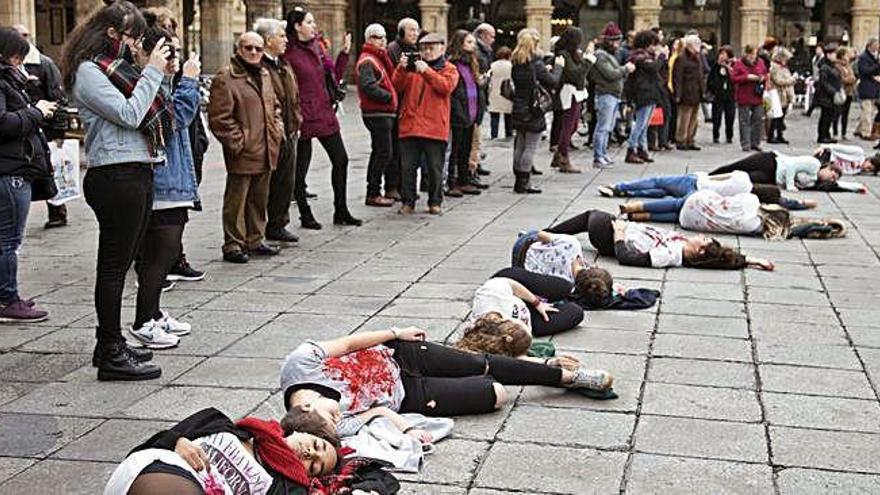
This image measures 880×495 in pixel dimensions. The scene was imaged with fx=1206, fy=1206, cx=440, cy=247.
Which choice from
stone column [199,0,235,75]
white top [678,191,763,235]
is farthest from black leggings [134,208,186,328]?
stone column [199,0,235,75]

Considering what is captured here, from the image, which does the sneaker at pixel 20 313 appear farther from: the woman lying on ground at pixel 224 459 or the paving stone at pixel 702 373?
the paving stone at pixel 702 373

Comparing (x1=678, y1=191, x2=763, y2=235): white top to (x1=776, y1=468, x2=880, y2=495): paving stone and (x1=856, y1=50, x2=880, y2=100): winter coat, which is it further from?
(x1=856, y1=50, x2=880, y2=100): winter coat

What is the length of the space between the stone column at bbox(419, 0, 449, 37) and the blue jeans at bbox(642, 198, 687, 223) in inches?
1046

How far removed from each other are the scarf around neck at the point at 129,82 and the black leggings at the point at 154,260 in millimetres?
678

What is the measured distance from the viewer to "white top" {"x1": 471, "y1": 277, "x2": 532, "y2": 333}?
602 cm

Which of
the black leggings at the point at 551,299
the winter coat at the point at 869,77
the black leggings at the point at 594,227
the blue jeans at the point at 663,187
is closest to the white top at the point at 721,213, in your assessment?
the blue jeans at the point at 663,187

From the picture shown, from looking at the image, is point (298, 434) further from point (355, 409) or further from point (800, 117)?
point (800, 117)

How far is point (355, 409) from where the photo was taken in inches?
187

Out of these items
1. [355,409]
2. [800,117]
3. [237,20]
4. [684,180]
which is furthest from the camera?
[237,20]

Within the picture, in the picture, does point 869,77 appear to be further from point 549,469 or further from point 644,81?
point 549,469

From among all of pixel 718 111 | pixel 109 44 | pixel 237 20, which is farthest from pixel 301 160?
pixel 237 20

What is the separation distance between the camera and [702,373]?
5.85 meters

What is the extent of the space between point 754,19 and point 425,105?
1068 inches

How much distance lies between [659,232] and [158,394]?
4522 mm
